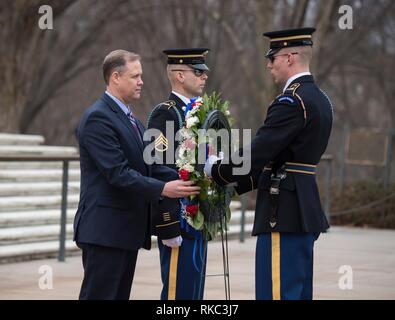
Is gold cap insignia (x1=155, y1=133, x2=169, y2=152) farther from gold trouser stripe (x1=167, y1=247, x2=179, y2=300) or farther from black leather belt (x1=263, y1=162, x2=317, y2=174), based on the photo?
black leather belt (x1=263, y1=162, x2=317, y2=174)

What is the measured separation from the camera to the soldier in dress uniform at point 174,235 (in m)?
6.38

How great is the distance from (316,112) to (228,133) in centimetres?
67

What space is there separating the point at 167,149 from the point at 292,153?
0.98 metres

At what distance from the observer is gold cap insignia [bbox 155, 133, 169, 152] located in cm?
646

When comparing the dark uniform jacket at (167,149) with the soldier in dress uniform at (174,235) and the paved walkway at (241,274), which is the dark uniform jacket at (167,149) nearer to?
the soldier in dress uniform at (174,235)

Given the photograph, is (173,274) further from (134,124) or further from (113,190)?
(134,124)

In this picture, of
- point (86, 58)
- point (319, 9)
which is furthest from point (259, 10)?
point (86, 58)

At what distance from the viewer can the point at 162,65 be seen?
24938mm

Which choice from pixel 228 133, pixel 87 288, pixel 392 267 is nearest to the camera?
pixel 87 288

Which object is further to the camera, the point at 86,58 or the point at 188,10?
the point at 86,58

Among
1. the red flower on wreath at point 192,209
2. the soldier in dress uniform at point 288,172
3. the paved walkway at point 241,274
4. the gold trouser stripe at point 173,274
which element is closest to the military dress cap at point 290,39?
the soldier in dress uniform at point 288,172

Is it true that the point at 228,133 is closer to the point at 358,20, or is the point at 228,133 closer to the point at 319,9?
the point at 319,9

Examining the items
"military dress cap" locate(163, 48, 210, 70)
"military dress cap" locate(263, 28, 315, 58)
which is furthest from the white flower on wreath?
"military dress cap" locate(163, 48, 210, 70)

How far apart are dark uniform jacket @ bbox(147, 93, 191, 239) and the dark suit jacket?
40 cm
